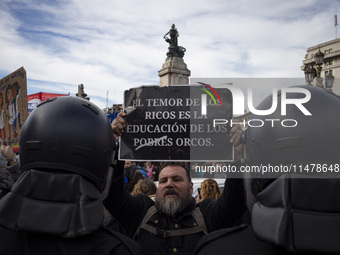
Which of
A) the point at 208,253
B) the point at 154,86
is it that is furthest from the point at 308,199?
the point at 154,86

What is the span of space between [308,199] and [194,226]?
1792mm

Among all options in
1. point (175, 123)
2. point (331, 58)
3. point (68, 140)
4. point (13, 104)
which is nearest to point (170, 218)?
point (175, 123)

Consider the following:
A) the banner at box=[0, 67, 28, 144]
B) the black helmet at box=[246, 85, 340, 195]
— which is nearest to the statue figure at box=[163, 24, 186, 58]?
the banner at box=[0, 67, 28, 144]

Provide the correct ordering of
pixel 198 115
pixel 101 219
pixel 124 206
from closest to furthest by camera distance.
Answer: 1. pixel 101 219
2. pixel 124 206
3. pixel 198 115

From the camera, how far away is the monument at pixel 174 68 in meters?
28.0

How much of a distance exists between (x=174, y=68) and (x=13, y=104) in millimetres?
25095

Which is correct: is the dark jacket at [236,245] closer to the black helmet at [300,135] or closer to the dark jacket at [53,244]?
the black helmet at [300,135]

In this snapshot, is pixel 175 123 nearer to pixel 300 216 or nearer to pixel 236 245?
pixel 236 245

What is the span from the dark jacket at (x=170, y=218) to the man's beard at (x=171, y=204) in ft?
0.14

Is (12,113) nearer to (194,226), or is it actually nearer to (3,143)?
(3,143)

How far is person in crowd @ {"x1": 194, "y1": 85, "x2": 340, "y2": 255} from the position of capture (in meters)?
1.08

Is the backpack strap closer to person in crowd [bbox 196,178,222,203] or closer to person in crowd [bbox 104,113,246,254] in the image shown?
person in crowd [bbox 104,113,246,254]

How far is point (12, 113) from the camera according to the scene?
475cm

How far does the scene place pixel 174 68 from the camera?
29156mm
